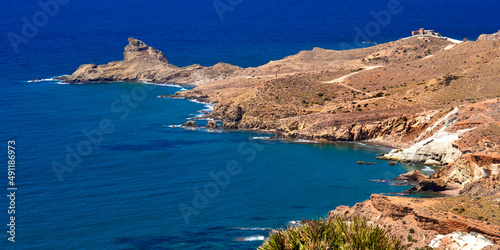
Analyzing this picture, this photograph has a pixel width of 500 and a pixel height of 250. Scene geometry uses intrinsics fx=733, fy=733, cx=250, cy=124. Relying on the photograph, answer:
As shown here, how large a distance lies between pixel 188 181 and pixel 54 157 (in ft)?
75.1

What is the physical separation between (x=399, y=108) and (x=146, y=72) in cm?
7141

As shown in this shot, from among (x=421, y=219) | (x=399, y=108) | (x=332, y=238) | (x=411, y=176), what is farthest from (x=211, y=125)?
(x=332, y=238)

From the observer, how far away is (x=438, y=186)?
81688 mm

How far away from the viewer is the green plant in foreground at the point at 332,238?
41625 mm

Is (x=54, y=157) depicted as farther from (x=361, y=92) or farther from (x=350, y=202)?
(x=361, y=92)

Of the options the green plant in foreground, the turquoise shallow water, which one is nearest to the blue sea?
the turquoise shallow water

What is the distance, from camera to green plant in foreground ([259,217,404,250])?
41625 millimetres

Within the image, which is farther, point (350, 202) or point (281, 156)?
point (281, 156)

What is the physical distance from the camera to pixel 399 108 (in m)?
114

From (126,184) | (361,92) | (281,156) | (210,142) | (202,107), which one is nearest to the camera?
(126,184)

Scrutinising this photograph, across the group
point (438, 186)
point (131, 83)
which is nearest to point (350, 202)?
point (438, 186)

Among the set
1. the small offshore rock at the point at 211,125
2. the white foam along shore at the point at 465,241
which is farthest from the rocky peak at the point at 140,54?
the white foam along shore at the point at 465,241

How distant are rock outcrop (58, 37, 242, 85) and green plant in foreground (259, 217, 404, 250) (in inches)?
4698

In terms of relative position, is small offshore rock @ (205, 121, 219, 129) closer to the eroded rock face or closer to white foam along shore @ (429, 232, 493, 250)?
the eroded rock face
